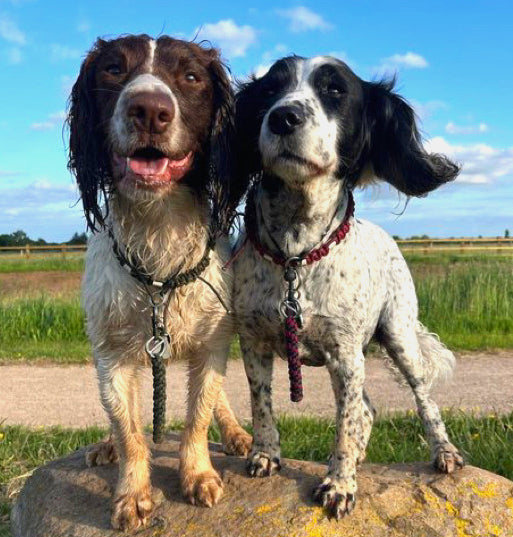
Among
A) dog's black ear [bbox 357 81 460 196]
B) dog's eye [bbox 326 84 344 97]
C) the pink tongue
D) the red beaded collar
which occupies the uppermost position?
dog's eye [bbox 326 84 344 97]

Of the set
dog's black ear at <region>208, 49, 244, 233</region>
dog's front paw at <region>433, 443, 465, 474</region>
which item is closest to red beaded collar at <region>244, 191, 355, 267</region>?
dog's black ear at <region>208, 49, 244, 233</region>

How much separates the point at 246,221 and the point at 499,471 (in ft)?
8.11

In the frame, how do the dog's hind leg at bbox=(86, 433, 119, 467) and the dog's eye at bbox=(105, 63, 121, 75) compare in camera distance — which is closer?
the dog's eye at bbox=(105, 63, 121, 75)

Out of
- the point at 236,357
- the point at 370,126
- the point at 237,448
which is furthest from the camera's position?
the point at 236,357

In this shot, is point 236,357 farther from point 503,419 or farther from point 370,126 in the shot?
point 370,126

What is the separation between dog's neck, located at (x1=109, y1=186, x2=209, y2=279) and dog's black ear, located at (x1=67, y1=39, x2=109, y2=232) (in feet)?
0.34

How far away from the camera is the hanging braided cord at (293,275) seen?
125 inches

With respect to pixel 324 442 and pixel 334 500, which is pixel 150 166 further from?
pixel 324 442

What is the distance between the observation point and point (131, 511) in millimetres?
3178

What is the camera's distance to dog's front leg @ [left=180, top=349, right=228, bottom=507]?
334cm

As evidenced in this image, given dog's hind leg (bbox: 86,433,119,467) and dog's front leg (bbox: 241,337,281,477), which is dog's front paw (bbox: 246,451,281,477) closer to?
dog's front leg (bbox: 241,337,281,477)

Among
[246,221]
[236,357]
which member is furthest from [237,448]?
[236,357]

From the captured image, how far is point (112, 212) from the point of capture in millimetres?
3361

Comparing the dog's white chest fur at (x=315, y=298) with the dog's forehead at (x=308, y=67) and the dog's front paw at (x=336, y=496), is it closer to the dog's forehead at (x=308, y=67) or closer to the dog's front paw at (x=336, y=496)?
the dog's front paw at (x=336, y=496)
